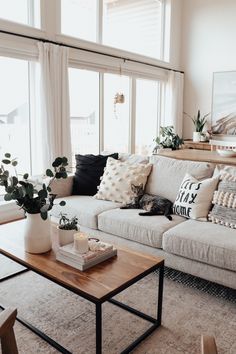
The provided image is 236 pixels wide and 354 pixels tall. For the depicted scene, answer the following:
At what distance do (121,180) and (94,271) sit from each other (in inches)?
56.4

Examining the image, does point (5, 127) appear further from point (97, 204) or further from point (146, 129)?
point (146, 129)

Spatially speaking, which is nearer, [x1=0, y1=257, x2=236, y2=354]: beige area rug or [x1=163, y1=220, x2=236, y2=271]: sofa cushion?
[x1=0, y1=257, x2=236, y2=354]: beige area rug

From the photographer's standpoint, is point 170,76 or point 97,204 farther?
point 170,76

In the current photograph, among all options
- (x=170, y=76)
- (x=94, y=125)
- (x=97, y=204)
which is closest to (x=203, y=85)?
(x=170, y=76)

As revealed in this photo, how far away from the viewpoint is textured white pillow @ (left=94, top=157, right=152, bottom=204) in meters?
3.07

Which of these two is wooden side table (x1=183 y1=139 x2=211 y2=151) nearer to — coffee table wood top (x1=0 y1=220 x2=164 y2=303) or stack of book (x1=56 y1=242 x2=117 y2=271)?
coffee table wood top (x1=0 y1=220 x2=164 y2=303)

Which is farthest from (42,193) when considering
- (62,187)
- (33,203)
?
(62,187)

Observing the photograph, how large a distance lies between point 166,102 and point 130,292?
484 cm

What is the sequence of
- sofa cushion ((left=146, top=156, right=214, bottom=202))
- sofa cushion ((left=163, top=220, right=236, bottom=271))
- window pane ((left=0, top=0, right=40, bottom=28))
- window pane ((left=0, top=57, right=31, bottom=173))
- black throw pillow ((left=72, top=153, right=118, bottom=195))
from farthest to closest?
window pane ((left=0, top=57, right=31, bottom=173)), window pane ((left=0, top=0, right=40, bottom=28)), black throw pillow ((left=72, top=153, right=118, bottom=195)), sofa cushion ((left=146, top=156, right=214, bottom=202)), sofa cushion ((left=163, top=220, right=236, bottom=271))

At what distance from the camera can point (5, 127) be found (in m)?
3.94

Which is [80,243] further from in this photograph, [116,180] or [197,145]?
[197,145]

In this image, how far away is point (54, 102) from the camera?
13.4 ft

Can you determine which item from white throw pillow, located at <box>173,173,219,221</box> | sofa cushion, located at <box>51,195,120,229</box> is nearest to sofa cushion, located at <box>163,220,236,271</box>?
white throw pillow, located at <box>173,173,219,221</box>

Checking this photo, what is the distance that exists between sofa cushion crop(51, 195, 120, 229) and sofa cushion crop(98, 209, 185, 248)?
0.08 meters
